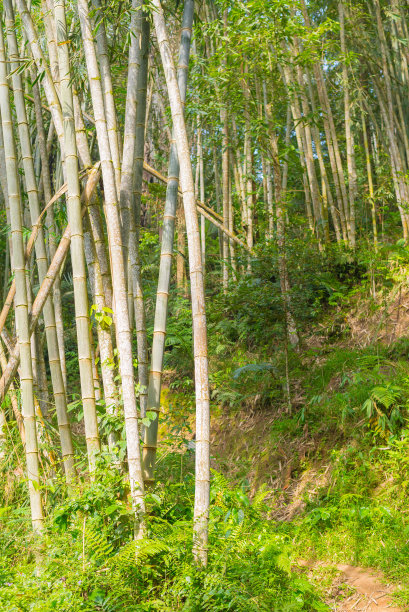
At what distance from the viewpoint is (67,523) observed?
2.65 metres

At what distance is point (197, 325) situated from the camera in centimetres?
256

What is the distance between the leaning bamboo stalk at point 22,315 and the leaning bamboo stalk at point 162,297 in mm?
716

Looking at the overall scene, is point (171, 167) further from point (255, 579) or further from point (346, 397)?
point (346, 397)

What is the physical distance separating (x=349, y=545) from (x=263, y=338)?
122 inches

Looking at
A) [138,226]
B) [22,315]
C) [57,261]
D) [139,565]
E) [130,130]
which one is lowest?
[139,565]

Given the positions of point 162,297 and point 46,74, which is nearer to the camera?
point 162,297

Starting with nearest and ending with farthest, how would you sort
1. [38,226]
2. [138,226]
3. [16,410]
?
[138,226]
[38,226]
[16,410]

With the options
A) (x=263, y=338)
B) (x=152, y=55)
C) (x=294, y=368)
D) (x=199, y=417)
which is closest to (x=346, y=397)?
(x=294, y=368)

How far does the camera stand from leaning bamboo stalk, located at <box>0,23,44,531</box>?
124 inches

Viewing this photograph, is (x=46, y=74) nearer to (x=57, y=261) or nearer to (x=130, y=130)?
(x=130, y=130)

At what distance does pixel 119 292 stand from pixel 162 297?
237mm

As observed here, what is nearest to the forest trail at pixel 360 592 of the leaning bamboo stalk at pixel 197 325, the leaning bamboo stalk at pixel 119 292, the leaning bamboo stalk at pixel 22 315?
the leaning bamboo stalk at pixel 197 325

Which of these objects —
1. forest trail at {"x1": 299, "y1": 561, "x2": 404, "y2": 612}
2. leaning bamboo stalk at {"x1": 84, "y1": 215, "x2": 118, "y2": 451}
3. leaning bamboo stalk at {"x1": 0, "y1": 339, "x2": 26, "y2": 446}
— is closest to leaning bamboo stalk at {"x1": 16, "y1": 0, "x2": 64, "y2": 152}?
leaning bamboo stalk at {"x1": 84, "y1": 215, "x2": 118, "y2": 451}

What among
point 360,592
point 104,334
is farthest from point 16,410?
point 360,592
